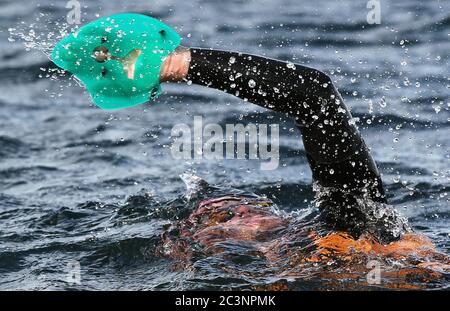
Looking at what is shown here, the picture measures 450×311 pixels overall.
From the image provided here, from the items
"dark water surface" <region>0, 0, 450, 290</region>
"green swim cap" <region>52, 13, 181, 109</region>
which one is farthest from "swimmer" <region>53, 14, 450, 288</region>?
"dark water surface" <region>0, 0, 450, 290</region>

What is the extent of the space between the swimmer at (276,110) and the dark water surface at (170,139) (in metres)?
0.26

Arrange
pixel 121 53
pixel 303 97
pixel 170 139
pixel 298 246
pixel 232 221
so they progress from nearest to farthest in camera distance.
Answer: pixel 121 53 < pixel 303 97 < pixel 298 246 < pixel 232 221 < pixel 170 139

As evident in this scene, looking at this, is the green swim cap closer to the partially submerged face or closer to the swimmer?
the swimmer

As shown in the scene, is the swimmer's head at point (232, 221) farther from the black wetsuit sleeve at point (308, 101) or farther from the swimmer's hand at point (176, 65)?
the swimmer's hand at point (176, 65)

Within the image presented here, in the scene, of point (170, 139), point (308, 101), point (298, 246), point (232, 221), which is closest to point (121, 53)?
point (308, 101)

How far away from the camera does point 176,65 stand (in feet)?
12.8

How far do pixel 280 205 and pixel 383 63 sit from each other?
3378 mm

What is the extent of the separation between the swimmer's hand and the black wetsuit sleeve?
0.03m

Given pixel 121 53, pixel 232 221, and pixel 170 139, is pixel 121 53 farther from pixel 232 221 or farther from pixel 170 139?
pixel 170 139

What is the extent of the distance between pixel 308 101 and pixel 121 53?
3.10 ft

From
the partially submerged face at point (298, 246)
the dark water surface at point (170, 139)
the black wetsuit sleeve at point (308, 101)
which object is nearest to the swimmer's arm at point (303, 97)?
the black wetsuit sleeve at point (308, 101)

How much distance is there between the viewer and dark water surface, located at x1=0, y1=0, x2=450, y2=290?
4.82 meters

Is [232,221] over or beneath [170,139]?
over

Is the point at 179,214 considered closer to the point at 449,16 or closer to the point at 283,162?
the point at 283,162
